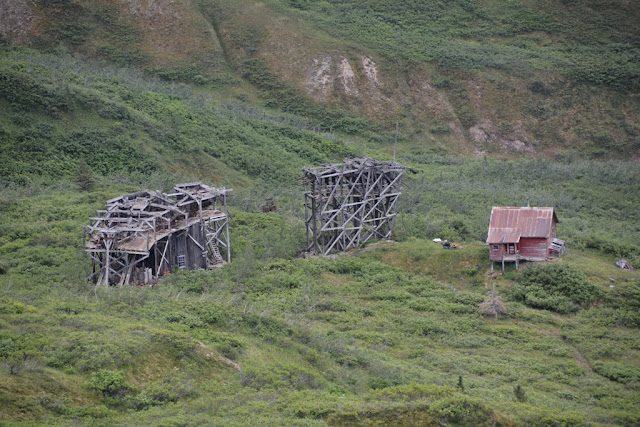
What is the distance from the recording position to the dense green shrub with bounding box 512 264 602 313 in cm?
3425

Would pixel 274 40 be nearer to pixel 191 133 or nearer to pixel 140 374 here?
pixel 191 133

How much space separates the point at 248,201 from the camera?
48875mm

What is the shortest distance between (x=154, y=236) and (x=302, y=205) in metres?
16.9

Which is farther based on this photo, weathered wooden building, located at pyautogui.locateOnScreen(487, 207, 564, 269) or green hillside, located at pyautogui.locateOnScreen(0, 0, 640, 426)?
weathered wooden building, located at pyautogui.locateOnScreen(487, 207, 564, 269)

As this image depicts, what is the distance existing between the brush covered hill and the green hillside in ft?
0.84

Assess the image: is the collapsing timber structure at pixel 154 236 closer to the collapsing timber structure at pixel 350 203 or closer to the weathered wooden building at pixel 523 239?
the collapsing timber structure at pixel 350 203

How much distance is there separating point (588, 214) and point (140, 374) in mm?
38306

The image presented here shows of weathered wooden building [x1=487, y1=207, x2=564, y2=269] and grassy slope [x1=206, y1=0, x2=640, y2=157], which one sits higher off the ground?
grassy slope [x1=206, y1=0, x2=640, y2=157]

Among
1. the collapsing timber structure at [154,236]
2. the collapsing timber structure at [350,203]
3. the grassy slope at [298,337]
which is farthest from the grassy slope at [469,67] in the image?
the collapsing timber structure at [154,236]

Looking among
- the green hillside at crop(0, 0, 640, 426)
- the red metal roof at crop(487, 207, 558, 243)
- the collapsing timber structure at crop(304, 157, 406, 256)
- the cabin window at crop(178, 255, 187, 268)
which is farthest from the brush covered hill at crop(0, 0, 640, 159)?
the cabin window at crop(178, 255, 187, 268)

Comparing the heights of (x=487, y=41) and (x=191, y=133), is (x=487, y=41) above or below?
above

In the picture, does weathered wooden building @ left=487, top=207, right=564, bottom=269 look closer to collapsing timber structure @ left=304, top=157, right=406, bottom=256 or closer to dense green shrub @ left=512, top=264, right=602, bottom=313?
dense green shrub @ left=512, top=264, right=602, bottom=313

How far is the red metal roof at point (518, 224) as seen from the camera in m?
36.9

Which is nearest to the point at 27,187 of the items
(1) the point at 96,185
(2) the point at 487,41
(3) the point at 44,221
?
(1) the point at 96,185
